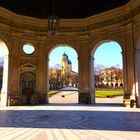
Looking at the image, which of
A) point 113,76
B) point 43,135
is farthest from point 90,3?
point 113,76

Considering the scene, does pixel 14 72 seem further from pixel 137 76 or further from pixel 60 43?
pixel 137 76

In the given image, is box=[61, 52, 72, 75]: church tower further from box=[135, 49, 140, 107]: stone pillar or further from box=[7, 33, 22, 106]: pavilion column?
box=[135, 49, 140, 107]: stone pillar

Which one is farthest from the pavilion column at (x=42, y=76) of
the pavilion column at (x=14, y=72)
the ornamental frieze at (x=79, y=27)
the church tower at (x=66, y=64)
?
the church tower at (x=66, y=64)

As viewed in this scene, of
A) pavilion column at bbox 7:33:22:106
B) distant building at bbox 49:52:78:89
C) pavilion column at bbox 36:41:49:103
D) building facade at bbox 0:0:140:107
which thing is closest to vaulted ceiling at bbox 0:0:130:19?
building facade at bbox 0:0:140:107

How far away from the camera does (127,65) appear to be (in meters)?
20.0

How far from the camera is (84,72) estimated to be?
23.1m

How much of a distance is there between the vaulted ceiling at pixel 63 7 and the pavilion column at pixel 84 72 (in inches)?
119

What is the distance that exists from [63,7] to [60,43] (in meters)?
4.07

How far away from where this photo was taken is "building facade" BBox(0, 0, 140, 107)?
786 inches

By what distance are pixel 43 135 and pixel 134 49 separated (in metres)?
13.4

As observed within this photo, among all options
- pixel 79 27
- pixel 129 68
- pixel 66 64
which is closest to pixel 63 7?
pixel 79 27

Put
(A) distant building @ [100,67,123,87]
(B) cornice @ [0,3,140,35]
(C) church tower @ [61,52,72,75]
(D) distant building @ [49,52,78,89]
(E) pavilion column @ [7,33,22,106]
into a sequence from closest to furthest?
(B) cornice @ [0,3,140,35] → (E) pavilion column @ [7,33,22,106] → (D) distant building @ [49,52,78,89] → (A) distant building @ [100,67,123,87] → (C) church tower @ [61,52,72,75]

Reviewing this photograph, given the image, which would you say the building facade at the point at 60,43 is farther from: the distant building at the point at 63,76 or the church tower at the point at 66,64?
the church tower at the point at 66,64

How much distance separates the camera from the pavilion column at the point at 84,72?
74.8 ft
